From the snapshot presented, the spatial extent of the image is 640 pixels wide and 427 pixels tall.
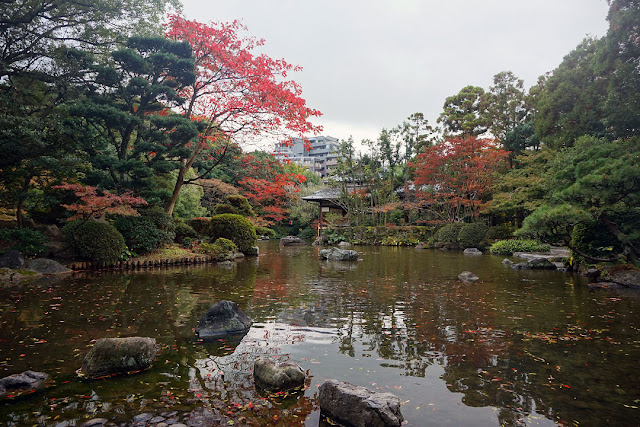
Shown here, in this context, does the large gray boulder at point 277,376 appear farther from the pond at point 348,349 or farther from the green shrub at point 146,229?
the green shrub at point 146,229

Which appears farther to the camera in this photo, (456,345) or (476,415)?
(456,345)

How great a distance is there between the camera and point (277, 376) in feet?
11.2

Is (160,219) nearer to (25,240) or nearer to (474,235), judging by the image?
(25,240)

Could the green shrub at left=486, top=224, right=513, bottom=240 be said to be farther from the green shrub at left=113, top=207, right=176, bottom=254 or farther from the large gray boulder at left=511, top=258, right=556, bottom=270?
the green shrub at left=113, top=207, right=176, bottom=254

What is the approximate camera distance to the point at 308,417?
2.98 metres

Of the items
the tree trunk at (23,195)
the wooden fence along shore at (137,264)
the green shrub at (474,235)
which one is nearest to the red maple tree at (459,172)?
the green shrub at (474,235)

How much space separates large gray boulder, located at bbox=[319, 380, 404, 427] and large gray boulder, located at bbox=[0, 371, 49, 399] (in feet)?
8.68

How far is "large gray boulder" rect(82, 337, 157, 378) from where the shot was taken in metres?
3.66

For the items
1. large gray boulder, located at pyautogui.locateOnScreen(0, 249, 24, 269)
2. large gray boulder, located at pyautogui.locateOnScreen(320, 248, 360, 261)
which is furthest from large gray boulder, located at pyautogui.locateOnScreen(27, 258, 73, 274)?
large gray boulder, located at pyautogui.locateOnScreen(320, 248, 360, 261)

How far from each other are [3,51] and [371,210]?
2134 centimetres


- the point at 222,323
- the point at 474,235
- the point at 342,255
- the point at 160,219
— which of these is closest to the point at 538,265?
the point at 342,255

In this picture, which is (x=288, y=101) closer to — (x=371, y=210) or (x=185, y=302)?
(x=185, y=302)

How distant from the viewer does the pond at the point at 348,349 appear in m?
3.06

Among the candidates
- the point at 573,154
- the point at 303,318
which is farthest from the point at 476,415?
the point at 573,154
